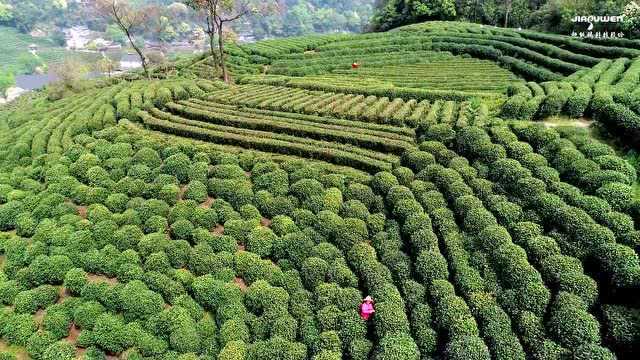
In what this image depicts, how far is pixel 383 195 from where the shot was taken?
2262 cm

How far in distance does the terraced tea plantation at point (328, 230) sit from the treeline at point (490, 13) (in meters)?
27.0

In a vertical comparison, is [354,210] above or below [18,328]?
above

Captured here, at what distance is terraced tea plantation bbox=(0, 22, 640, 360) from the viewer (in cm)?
1559

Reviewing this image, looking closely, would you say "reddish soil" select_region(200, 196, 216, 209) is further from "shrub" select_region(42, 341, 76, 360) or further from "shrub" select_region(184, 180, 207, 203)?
"shrub" select_region(42, 341, 76, 360)

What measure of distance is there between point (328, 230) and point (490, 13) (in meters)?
62.8

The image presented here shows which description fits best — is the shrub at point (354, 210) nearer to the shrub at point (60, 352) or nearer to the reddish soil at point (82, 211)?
the shrub at point (60, 352)

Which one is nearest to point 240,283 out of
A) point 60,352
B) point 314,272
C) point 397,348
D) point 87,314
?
point 314,272

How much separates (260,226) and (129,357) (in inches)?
307

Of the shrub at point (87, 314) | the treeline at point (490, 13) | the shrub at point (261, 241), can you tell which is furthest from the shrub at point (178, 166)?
the treeline at point (490, 13)

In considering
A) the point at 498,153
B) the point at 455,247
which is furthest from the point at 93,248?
the point at 498,153

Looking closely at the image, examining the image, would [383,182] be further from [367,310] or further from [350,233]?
[367,310]

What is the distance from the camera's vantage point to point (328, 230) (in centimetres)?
2050

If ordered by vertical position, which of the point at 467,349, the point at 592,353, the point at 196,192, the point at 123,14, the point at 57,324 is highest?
the point at 123,14

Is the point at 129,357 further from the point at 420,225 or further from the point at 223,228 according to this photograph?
the point at 420,225
